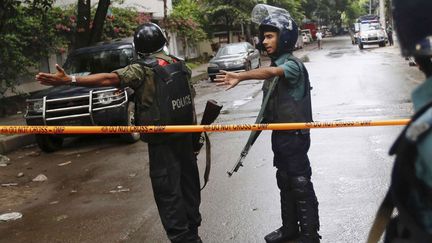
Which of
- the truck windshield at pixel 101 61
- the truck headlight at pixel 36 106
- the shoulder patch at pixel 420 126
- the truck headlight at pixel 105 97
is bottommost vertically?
the truck headlight at pixel 36 106

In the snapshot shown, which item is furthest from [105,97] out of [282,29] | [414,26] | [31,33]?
[414,26]

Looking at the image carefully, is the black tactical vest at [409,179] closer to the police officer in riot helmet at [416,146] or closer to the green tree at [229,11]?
the police officer in riot helmet at [416,146]

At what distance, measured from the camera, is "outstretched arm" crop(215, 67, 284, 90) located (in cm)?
343

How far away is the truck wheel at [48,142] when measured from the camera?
9070mm

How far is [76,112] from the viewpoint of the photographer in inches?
349

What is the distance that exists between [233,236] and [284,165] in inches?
36.3

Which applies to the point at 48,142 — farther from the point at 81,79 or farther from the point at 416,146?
the point at 416,146

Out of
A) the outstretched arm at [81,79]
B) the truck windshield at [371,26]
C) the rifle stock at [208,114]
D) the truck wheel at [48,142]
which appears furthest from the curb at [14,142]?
the truck windshield at [371,26]

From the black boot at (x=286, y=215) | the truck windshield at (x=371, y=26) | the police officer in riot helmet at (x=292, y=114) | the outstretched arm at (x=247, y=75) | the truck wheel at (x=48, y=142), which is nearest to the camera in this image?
the outstretched arm at (x=247, y=75)

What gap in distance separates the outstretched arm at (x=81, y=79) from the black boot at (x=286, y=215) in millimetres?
1486

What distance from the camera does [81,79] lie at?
3342 mm

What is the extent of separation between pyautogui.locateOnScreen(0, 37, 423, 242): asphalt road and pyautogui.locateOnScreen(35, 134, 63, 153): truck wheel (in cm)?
22

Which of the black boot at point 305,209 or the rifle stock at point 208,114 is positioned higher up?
the rifle stock at point 208,114

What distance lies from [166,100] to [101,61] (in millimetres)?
6724
